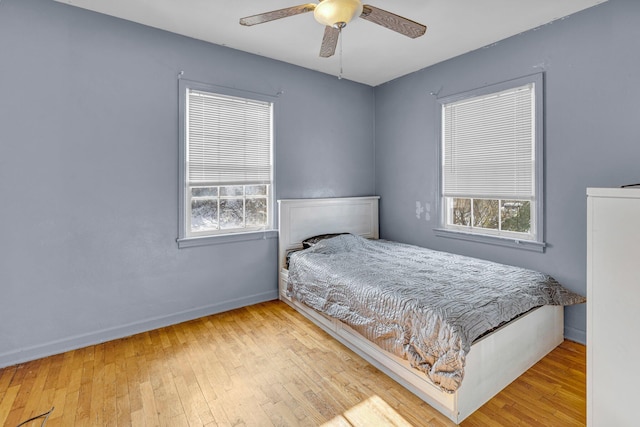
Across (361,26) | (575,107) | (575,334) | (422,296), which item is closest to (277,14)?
(361,26)

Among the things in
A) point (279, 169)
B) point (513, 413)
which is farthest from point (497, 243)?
point (279, 169)

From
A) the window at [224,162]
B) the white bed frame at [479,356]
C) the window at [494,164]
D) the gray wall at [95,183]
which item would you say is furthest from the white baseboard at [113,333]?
the window at [494,164]

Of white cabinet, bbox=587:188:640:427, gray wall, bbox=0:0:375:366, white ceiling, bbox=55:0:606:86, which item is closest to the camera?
white cabinet, bbox=587:188:640:427

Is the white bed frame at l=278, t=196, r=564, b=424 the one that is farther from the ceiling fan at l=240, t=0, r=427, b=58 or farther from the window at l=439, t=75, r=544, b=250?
the ceiling fan at l=240, t=0, r=427, b=58

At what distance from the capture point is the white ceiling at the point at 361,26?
253 centimetres

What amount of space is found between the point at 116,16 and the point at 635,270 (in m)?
3.85

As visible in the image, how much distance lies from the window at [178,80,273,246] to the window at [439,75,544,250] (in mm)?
2096

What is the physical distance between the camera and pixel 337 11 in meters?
1.84

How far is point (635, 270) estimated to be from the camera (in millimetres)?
1227

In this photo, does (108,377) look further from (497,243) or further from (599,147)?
(599,147)

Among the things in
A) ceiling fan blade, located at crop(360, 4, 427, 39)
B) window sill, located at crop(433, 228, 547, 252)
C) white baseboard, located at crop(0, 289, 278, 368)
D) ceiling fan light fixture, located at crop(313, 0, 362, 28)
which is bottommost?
white baseboard, located at crop(0, 289, 278, 368)

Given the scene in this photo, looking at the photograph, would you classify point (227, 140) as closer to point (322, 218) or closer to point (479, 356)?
point (322, 218)

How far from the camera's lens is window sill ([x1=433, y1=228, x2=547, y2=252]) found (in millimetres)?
2939

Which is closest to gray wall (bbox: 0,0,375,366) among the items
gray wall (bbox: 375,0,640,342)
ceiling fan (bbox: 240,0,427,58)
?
ceiling fan (bbox: 240,0,427,58)
